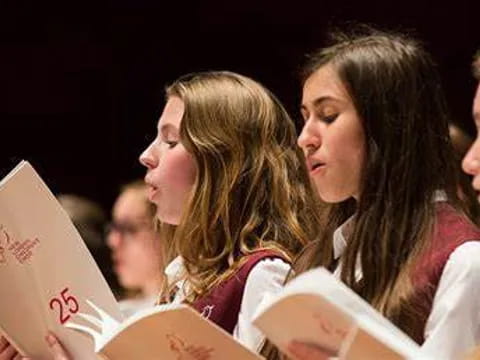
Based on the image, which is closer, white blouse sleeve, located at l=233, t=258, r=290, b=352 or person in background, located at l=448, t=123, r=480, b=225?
white blouse sleeve, located at l=233, t=258, r=290, b=352

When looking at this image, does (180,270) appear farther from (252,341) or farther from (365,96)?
(365,96)

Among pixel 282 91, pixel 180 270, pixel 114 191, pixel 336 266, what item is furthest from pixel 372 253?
pixel 114 191

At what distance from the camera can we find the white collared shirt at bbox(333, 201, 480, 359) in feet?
4.67

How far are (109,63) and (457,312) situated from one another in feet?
7.89

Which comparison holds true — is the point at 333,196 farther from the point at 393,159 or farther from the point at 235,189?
the point at 235,189

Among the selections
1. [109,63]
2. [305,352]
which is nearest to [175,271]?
[305,352]

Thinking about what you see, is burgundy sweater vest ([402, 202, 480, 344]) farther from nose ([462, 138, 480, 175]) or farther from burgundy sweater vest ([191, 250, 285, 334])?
burgundy sweater vest ([191, 250, 285, 334])

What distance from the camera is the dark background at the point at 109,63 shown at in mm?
3564

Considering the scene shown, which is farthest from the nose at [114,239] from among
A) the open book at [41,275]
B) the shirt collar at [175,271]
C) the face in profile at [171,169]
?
the open book at [41,275]

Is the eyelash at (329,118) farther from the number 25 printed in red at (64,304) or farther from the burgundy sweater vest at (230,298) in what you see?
the number 25 printed in red at (64,304)

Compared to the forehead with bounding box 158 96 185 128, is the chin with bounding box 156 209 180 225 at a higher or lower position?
lower

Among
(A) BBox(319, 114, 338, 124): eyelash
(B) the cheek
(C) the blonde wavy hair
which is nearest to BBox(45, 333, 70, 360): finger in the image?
(C) the blonde wavy hair

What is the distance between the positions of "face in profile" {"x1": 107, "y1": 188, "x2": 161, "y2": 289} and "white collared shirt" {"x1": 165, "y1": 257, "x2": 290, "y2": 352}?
3.34 ft

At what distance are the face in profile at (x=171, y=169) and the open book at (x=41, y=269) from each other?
21cm
